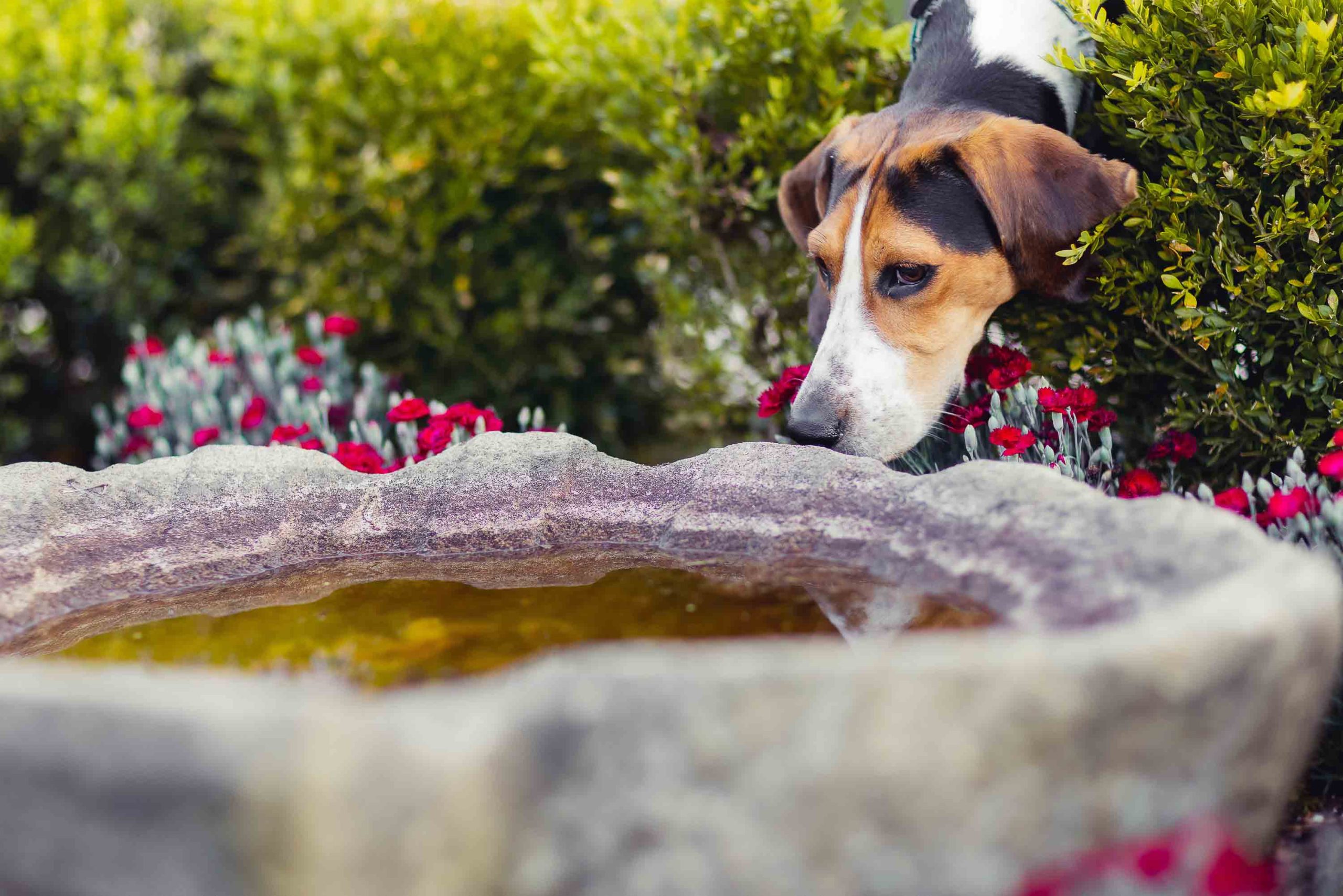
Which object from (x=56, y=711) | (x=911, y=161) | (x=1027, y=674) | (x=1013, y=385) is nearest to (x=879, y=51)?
(x=911, y=161)

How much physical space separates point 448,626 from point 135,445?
3.00 meters

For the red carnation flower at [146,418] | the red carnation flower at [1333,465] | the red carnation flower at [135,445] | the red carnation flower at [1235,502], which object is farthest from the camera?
the red carnation flower at [135,445]

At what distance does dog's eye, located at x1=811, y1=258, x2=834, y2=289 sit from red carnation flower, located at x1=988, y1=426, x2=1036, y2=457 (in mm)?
695

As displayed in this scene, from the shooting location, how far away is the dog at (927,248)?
299cm

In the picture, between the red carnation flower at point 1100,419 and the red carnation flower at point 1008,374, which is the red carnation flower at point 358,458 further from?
the red carnation flower at point 1100,419

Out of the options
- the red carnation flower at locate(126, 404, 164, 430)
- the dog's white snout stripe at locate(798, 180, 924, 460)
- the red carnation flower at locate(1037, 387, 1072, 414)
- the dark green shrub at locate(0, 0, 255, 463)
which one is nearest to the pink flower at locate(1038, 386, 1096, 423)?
the red carnation flower at locate(1037, 387, 1072, 414)

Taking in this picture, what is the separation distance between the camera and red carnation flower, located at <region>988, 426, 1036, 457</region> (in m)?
2.88

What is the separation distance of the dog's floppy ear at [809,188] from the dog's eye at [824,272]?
0.18m

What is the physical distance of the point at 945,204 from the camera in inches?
121

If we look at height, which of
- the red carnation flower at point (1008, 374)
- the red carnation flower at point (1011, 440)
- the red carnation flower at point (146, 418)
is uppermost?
the red carnation flower at point (1008, 374)

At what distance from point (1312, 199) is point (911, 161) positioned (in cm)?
102

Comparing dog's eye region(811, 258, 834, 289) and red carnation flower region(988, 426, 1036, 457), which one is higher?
dog's eye region(811, 258, 834, 289)

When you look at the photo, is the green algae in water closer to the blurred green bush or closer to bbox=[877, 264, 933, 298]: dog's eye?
bbox=[877, 264, 933, 298]: dog's eye

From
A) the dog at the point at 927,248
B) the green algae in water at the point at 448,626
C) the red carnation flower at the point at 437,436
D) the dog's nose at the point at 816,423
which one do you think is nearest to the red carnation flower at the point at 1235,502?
the dog at the point at 927,248
